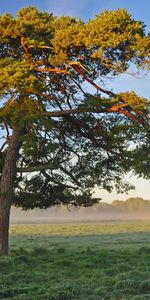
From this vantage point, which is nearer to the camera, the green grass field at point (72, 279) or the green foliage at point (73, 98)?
the green grass field at point (72, 279)

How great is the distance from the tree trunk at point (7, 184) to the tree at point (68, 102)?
0.05 meters

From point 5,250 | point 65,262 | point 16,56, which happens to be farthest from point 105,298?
point 16,56

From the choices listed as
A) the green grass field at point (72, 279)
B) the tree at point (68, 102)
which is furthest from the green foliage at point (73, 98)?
the green grass field at point (72, 279)

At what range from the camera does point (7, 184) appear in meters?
23.9

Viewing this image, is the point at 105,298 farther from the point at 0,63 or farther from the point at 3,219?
the point at 0,63

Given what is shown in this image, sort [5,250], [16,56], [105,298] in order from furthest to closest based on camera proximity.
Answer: [16,56] < [5,250] < [105,298]

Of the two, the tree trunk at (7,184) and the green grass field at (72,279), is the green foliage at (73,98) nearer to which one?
the tree trunk at (7,184)

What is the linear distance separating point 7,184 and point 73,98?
580cm

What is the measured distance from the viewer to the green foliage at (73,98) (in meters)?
22.4

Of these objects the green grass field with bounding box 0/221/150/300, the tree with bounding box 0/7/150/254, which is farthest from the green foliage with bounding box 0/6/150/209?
the green grass field with bounding box 0/221/150/300

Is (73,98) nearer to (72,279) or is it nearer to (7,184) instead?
(7,184)

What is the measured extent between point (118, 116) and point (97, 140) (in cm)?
200

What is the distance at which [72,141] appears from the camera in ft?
86.7

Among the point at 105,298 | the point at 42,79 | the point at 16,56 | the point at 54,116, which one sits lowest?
the point at 105,298
